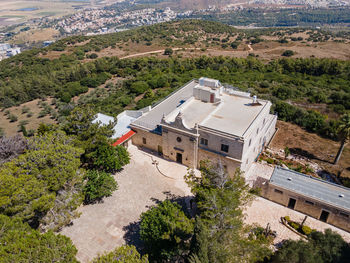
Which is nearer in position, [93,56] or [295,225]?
[295,225]

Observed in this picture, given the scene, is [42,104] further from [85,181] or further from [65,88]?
[85,181]

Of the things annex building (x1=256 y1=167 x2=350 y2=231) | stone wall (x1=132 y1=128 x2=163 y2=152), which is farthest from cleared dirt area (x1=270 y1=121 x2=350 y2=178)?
stone wall (x1=132 y1=128 x2=163 y2=152)

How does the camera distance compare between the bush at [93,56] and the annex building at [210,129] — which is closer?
the annex building at [210,129]

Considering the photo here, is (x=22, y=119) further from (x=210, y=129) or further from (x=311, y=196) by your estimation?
(x=311, y=196)

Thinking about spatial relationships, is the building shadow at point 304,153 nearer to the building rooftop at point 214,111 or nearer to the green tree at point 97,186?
the building rooftop at point 214,111

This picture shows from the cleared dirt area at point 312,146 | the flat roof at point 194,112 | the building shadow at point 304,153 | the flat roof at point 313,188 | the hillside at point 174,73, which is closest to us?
the flat roof at point 313,188

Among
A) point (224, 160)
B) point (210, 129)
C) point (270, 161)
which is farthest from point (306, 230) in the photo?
point (210, 129)

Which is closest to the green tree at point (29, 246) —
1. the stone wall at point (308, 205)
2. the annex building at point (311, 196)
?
the stone wall at point (308, 205)
